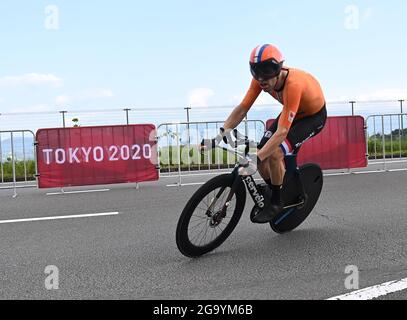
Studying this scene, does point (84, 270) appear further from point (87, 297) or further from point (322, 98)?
point (322, 98)

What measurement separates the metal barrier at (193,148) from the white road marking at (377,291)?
7660 millimetres

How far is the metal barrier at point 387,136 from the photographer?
12.3 meters

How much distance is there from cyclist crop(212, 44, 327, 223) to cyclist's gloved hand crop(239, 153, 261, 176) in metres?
0.03

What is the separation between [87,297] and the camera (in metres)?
3.02

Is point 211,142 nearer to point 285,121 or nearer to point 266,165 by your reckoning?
point 266,165

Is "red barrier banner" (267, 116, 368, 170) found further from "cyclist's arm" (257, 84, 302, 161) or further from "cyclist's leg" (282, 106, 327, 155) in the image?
"cyclist's arm" (257, 84, 302, 161)

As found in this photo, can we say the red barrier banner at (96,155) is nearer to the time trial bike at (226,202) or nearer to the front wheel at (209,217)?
the time trial bike at (226,202)

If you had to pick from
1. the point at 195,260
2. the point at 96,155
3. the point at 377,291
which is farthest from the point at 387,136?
the point at 377,291

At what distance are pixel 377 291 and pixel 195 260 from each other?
146 cm

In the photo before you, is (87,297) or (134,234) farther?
(134,234)

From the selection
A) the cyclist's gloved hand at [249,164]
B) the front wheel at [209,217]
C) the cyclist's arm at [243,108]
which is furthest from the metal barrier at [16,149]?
the cyclist's gloved hand at [249,164]

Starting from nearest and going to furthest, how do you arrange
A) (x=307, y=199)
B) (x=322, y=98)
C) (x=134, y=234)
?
(x=322, y=98)
(x=307, y=199)
(x=134, y=234)

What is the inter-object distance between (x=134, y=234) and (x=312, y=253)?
1938 millimetres
